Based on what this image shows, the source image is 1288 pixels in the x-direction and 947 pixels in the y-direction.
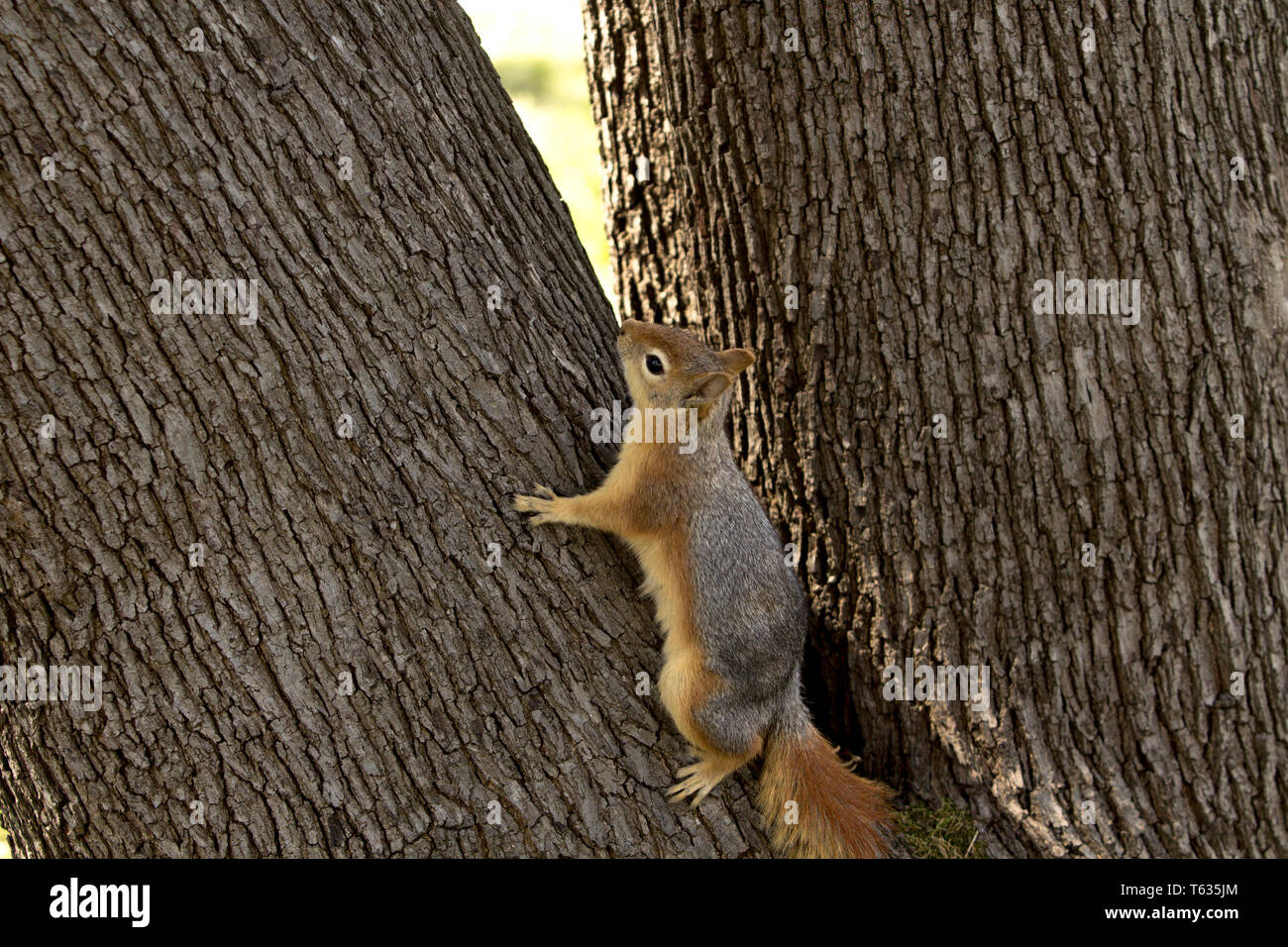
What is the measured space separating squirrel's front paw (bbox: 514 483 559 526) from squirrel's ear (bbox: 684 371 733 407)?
2.52 ft

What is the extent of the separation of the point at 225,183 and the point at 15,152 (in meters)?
0.49

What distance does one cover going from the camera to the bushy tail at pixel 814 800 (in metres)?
3.38

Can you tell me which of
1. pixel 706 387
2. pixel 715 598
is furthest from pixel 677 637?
pixel 706 387

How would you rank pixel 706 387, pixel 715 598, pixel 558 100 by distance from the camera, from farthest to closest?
pixel 558 100
pixel 706 387
pixel 715 598

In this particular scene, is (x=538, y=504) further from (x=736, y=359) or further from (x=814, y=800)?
(x=814, y=800)

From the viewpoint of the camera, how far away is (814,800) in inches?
135

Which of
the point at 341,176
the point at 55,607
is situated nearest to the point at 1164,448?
the point at 341,176

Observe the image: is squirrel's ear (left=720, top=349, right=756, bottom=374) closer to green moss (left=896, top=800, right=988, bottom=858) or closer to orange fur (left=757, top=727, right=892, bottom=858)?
orange fur (left=757, top=727, right=892, bottom=858)

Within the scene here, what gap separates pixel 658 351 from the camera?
148 inches

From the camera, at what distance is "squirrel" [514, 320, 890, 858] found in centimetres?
329

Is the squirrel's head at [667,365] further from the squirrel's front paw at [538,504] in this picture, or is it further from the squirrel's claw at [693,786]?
the squirrel's claw at [693,786]

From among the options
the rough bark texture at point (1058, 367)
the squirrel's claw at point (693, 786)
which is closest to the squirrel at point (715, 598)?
the squirrel's claw at point (693, 786)

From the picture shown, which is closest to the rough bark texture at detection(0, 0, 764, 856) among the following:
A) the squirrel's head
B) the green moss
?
the squirrel's head

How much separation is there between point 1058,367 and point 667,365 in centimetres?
129
